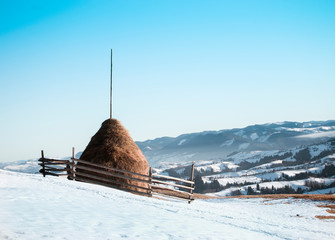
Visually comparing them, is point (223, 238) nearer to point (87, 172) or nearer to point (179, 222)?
point (179, 222)

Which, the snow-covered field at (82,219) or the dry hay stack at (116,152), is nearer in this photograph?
the snow-covered field at (82,219)

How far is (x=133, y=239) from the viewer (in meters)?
7.15

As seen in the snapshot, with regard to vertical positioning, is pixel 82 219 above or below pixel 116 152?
below

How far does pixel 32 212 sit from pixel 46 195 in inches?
108

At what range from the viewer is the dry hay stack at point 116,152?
1730 cm

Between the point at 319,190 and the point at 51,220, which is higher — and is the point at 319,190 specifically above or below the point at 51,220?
below

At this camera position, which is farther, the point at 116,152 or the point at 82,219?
the point at 116,152

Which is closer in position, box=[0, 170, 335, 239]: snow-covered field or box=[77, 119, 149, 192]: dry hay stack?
box=[0, 170, 335, 239]: snow-covered field

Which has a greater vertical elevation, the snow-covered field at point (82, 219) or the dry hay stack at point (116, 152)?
the dry hay stack at point (116, 152)

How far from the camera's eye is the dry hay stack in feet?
56.7

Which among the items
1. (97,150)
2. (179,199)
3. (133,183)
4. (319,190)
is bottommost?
(319,190)

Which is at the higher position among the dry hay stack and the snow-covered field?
the dry hay stack

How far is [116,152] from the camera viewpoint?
17.7 meters

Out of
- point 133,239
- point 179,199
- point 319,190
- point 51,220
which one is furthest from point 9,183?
point 319,190
